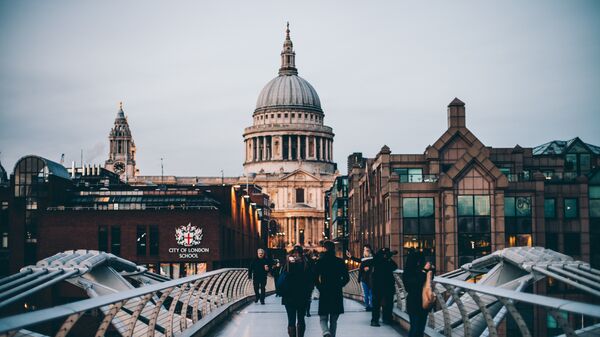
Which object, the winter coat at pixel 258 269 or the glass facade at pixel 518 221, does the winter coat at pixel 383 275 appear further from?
the glass facade at pixel 518 221

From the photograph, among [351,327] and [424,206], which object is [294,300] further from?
[424,206]

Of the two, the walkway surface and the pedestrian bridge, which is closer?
the pedestrian bridge

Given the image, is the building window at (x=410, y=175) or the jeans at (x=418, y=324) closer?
the jeans at (x=418, y=324)

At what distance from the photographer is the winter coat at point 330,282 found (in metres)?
17.0

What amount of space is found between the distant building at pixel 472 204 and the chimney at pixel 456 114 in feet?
0.22

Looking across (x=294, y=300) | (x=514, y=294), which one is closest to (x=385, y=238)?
(x=294, y=300)

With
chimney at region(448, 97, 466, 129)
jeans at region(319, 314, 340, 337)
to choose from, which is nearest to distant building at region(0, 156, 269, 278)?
chimney at region(448, 97, 466, 129)

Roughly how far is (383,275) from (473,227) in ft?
128

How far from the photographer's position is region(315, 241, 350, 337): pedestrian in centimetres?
1703

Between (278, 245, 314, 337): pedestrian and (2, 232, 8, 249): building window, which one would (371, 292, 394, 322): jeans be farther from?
(2, 232, 8, 249): building window

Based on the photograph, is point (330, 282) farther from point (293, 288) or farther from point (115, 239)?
point (115, 239)

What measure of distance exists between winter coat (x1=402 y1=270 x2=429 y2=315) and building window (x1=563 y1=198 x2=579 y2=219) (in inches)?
1948

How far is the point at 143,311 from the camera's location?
2045 centimetres

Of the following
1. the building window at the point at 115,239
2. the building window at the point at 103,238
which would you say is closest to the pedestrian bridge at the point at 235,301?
the building window at the point at 115,239
